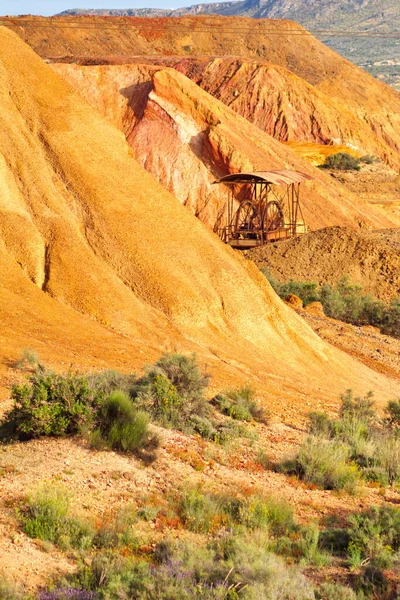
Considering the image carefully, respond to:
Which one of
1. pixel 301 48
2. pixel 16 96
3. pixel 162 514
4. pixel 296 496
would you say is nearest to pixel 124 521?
pixel 162 514

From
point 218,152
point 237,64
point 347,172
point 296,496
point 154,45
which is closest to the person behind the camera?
point 296,496

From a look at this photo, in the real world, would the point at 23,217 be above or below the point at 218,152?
below

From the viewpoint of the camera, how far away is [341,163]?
63.6 meters

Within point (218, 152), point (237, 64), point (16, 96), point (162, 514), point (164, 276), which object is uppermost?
point (237, 64)

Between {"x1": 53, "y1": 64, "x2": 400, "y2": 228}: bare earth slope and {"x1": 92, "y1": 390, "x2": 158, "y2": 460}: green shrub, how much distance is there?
113 ft

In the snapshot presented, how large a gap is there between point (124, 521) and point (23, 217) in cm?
985

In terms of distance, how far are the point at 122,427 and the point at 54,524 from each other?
2.47 metres

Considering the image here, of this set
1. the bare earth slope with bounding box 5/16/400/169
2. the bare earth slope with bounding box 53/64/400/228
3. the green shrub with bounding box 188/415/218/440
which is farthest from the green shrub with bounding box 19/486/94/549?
the bare earth slope with bounding box 5/16/400/169

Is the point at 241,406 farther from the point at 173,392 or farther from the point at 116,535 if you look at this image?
the point at 116,535

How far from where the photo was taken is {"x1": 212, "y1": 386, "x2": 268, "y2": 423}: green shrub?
12555 mm

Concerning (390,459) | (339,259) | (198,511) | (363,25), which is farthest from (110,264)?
(363,25)

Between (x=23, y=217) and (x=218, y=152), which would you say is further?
(x=218, y=152)

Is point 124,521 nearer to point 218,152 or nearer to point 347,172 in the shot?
point 218,152

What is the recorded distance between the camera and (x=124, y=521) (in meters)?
7.68
